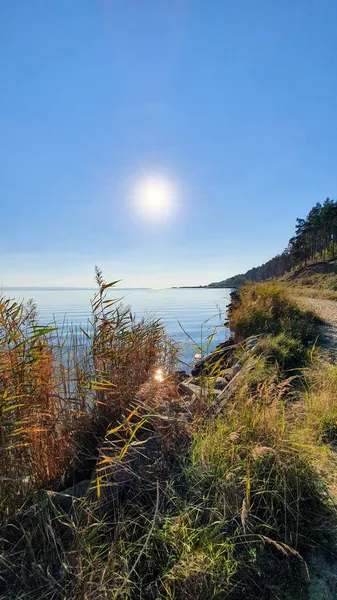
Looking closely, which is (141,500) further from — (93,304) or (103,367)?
(93,304)

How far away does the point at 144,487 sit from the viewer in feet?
6.57

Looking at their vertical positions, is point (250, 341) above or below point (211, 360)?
above

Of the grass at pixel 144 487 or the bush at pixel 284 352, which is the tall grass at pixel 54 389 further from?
the bush at pixel 284 352

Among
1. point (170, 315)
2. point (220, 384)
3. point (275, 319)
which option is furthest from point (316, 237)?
point (220, 384)

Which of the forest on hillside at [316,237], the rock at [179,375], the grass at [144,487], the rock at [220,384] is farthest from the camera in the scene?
the forest on hillside at [316,237]

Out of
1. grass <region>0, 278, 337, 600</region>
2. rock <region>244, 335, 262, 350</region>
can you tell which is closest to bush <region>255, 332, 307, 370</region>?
rock <region>244, 335, 262, 350</region>

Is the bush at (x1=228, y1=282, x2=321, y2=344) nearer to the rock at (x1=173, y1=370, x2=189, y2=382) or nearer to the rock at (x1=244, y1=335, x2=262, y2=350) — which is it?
the rock at (x1=244, y1=335, x2=262, y2=350)

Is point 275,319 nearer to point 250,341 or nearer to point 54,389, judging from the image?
point 250,341

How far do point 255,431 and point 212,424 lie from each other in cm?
36

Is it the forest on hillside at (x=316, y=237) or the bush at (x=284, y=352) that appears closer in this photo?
the bush at (x=284, y=352)

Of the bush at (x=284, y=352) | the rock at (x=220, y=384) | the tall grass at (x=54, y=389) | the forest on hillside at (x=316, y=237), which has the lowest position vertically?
the rock at (x=220, y=384)

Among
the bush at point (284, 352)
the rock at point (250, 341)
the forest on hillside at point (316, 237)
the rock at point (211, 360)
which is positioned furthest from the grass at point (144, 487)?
the forest on hillside at point (316, 237)

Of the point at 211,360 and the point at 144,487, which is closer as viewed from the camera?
the point at 144,487

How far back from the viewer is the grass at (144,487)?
147 centimetres
